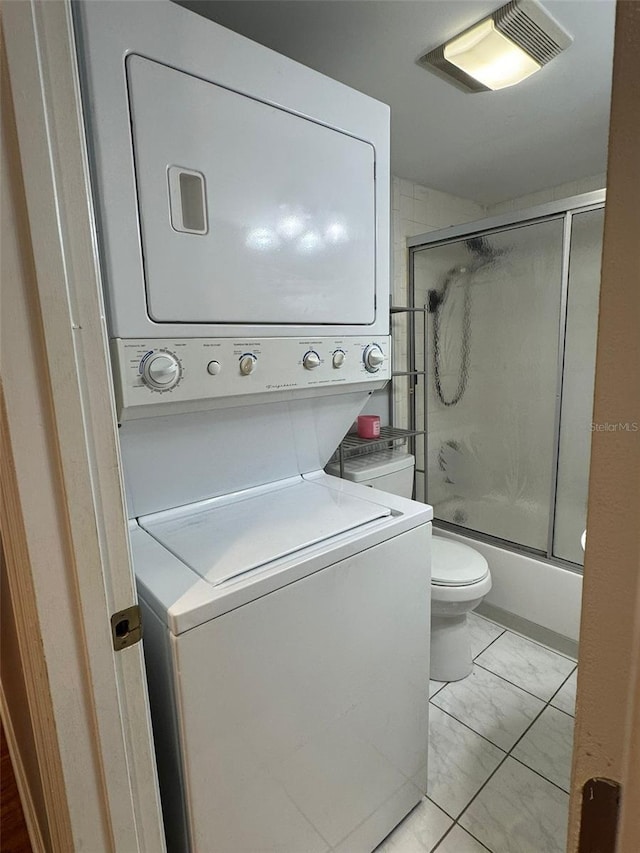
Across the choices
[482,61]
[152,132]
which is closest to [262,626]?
[152,132]

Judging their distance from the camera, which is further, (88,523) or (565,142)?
(565,142)

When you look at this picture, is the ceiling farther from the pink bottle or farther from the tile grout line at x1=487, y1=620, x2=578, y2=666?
the tile grout line at x1=487, y1=620, x2=578, y2=666

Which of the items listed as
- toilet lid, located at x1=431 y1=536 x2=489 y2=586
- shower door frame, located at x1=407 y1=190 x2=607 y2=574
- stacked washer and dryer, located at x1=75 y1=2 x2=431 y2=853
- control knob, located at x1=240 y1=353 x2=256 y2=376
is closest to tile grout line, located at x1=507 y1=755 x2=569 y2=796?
stacked washer and dryer, located at x1=75 y1=2 x2=431 y2=853

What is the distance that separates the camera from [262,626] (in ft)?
3.13

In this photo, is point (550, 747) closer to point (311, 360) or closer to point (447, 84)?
point (311, 360)

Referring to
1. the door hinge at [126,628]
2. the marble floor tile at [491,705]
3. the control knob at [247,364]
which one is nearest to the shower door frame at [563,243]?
the marble floor tile at [491,705]

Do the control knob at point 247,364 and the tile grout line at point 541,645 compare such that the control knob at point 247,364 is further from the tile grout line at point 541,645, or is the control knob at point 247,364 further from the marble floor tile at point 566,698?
the tile grout line at point 541,645

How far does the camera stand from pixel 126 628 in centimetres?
75

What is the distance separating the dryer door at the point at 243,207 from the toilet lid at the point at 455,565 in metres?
1.16

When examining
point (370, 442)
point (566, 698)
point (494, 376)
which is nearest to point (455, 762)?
point (566, 698)

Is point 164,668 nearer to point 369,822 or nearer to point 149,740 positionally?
point 149,740

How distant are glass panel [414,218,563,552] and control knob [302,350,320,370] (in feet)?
5.19

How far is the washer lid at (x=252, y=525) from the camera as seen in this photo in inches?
40.4

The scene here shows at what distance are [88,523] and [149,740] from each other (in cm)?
45
